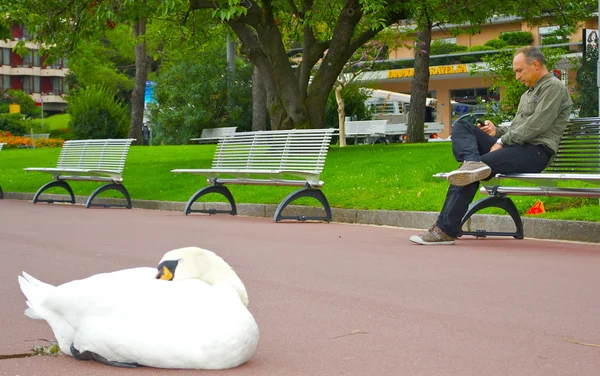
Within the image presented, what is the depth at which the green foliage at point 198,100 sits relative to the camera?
131 feet

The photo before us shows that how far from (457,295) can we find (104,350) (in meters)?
3.07

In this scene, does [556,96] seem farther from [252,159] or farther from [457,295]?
[252,159]

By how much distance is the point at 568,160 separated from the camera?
10328 millimetres

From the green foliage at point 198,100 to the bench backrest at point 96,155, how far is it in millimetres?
19868

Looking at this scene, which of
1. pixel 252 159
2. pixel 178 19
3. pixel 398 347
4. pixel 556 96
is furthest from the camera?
pixel 178 19

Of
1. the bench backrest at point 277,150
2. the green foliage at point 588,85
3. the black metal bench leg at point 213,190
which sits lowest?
the black metal bench leg at point 213,190

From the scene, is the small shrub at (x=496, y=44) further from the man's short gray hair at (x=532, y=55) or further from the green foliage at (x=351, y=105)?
the man's short gray hair at (x=532, y=55)

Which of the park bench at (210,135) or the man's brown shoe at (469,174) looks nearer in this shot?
the man's brown shoe at (469,174)

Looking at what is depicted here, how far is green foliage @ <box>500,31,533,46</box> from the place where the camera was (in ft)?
204

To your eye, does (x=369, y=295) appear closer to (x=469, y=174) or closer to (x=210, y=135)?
(x=469, y=174)

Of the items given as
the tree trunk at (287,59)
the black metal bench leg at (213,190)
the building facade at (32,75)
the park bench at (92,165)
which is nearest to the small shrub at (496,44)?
the tree trunk at (287,59)

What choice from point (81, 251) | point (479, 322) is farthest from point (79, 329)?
point (81, 251)

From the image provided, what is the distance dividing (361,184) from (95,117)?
28044 mm

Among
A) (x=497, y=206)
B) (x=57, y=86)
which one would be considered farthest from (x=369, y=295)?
(x=57, y=86)
